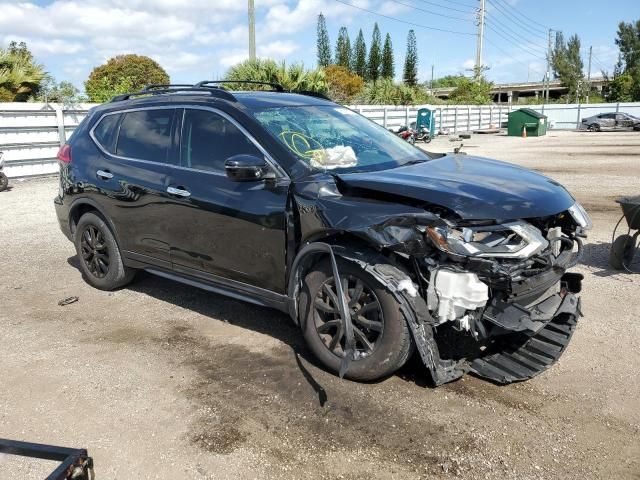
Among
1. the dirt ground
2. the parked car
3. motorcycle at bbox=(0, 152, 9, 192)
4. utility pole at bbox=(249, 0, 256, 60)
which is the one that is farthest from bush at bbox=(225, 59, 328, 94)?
the parked car

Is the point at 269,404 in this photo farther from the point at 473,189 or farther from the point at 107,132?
the point at 107,132

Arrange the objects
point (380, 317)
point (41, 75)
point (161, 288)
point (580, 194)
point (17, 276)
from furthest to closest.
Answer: point (41, 75), point (580, 194), point (17, 276), point (161, 288), point (380, 317)

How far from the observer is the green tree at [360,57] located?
75.1 metres

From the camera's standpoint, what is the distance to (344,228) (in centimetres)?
346

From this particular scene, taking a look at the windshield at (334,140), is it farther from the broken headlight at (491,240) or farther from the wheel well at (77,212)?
the wheel well at (77,212)

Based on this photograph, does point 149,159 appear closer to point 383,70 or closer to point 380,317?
point 380,317

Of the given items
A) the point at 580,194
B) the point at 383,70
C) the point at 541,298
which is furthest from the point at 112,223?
the point at 383,70

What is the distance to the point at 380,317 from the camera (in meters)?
3.42

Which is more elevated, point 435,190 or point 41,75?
point 41,75

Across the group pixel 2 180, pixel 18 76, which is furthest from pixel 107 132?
pixel 18 76

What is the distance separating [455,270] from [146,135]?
9.82 feet

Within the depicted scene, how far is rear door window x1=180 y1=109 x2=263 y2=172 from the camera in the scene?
4.16 metres

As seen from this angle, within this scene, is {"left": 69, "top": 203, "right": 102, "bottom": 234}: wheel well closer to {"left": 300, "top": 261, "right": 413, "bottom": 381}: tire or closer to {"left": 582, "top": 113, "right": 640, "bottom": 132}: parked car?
{"left": 300, "top": 261, "right": 413, "bottom": 381}: tire

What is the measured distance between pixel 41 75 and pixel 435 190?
58.3 feet
